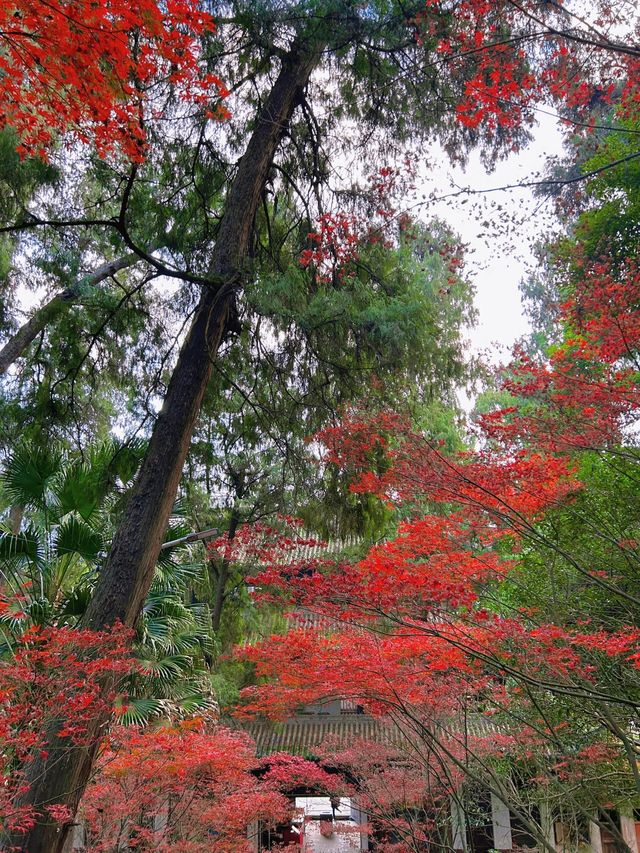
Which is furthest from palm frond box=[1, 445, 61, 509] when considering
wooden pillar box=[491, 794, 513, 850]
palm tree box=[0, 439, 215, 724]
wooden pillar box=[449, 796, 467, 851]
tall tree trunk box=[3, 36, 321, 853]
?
wooden pillar box=[491, 794, 513, 850]

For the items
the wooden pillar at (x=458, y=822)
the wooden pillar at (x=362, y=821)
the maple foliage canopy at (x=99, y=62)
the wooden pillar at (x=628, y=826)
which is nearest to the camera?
the maple foliage canopy at (x=99, y=62)

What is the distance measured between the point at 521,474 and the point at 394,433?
928 mm

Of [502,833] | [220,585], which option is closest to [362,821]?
[502,833]

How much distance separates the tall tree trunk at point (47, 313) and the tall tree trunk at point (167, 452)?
3.98 ft

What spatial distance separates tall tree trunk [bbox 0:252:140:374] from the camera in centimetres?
605

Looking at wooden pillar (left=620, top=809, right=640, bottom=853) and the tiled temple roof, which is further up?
the tiled temple roof

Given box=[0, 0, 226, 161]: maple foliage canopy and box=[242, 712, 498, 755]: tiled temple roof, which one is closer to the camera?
box=[0, 0, 226, 161]: maple foliage canopy

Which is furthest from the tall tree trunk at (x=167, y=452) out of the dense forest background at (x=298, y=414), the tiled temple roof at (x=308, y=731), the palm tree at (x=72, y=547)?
the tiled temple roof at (x=308, y=731)

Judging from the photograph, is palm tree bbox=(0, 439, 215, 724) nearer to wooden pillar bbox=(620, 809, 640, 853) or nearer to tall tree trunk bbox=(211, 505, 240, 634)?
tall tree trunk bbox=(211, 505, 240, 634)

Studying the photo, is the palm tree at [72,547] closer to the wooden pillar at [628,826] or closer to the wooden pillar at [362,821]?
the wooden pillar at [362,821]

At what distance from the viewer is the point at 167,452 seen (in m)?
5.05

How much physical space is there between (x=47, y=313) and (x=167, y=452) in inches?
80.1

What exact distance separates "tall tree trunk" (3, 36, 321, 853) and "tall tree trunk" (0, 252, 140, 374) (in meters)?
1.21

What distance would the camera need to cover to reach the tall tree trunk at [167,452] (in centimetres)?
403
